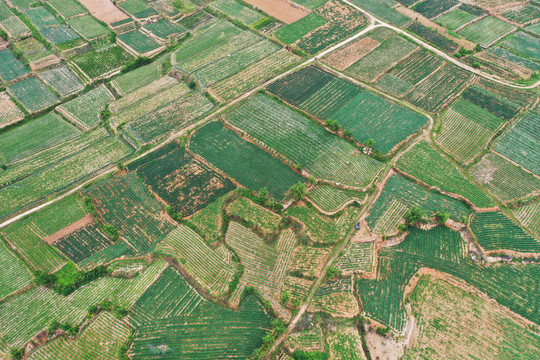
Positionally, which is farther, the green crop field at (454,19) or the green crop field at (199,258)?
the green crop field at (454,19)

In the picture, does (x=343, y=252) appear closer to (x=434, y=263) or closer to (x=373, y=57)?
(x=434, y=263)

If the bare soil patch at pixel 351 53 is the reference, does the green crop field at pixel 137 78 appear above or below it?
below

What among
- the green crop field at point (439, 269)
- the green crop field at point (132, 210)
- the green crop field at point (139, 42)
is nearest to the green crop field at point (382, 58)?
the green crop field at point (439, 269)

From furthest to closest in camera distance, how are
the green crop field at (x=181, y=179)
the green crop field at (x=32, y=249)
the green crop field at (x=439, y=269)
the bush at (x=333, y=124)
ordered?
1. the bush at (x=333, y=124)
2. the green crop field at (x=181, y=179)
3. the green crop field at (x=32, y=249)
4. the green crop field at (x=439, y=269)

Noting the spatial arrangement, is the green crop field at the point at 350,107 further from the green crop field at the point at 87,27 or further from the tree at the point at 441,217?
the green crop field at the point at 87,27

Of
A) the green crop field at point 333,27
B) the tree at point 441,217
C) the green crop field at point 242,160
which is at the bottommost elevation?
the tree at point 441,217
